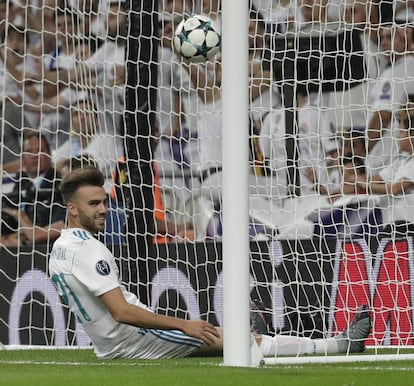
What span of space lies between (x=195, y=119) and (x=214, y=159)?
0.35 m

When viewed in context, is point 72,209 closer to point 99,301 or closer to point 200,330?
point 99,301

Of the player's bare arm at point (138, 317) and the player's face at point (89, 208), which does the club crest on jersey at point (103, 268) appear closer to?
the player's bare arm at point (138, 317)

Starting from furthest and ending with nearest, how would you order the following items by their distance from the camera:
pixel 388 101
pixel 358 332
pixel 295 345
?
pixel 388 101 → pixel 358 332 → pixel 295 345

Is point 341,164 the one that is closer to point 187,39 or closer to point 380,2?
point 380,2

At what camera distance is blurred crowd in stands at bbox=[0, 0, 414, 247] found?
8984 mm

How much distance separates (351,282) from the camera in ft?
28.2

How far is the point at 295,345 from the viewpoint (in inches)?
284

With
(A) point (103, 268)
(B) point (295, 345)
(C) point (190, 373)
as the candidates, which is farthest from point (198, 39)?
(C) point (190, 373)

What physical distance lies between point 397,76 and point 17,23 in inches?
123

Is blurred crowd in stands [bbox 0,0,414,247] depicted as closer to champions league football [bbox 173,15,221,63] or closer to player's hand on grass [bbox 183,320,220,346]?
champions league football [bbox 173,15,221,63]

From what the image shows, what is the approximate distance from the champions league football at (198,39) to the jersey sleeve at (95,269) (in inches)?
72.3

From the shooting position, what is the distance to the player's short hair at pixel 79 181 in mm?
6977

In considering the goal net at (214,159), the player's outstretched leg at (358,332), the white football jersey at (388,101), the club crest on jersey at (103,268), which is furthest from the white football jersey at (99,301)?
the white football jersey at (388,101)

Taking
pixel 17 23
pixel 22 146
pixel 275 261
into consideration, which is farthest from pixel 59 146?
pixel 275 261
